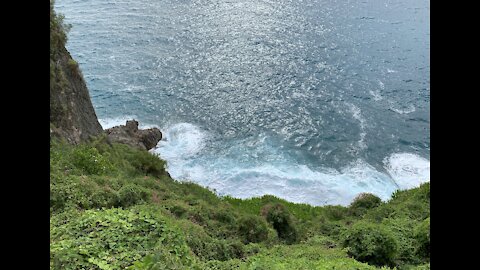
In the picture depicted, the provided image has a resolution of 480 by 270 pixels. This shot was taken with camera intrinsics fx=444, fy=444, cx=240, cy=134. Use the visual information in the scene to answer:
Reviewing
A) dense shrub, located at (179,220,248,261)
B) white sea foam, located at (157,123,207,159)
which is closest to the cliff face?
white sea foam, located at (157,123,207,159)

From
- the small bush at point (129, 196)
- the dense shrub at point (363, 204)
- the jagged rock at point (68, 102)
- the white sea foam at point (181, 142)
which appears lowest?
the dense shrub at point (363, 204)

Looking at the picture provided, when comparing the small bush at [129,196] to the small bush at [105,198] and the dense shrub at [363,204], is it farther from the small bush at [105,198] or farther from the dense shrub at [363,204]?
the dense shrub at [363,204]

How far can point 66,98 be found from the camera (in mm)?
25875

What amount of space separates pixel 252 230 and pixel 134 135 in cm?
1847

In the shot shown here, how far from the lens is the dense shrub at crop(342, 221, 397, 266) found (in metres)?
18.0

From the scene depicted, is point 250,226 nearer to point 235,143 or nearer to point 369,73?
point 235,143

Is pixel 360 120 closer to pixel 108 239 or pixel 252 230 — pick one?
pixel 252 230

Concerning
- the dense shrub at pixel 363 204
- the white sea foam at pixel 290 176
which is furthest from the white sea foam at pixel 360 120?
the dense shrub at pixel 363 204

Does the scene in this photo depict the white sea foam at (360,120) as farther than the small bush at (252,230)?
Yes

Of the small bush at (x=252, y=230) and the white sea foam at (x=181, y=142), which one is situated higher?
the white sea foam at (x=181, y=142)

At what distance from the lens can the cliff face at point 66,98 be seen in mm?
24188

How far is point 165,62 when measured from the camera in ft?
167

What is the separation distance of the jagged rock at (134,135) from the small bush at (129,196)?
1316 centimetres
